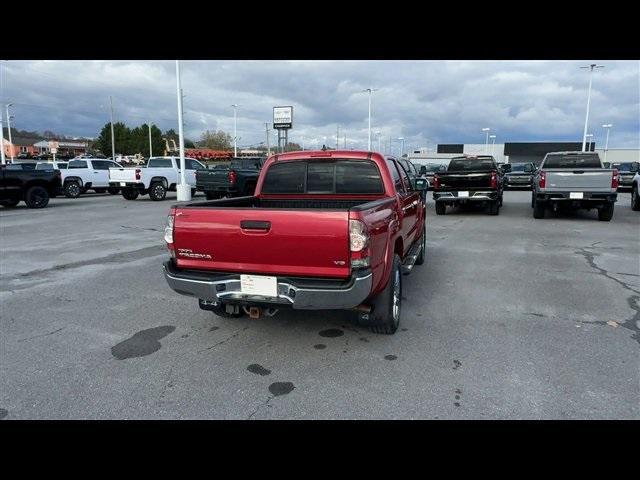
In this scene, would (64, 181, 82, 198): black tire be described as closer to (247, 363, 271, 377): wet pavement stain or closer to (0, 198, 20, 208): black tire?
(0, 198, 20, 208): black tire

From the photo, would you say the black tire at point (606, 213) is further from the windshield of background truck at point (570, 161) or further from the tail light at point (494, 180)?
the tail light at point (494, 180)

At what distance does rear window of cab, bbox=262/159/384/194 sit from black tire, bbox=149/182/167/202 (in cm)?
1695

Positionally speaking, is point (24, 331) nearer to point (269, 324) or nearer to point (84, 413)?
point (84, 413)

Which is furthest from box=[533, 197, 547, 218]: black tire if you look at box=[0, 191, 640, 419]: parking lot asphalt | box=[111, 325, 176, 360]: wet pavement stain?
box=[111, 325, 176, 360]: wet pavement stain

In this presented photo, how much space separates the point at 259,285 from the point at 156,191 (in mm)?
18878

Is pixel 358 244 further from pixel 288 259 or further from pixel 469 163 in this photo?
pixel 469 163

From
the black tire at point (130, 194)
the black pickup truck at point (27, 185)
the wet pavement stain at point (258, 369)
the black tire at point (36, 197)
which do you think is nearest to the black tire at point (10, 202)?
the black pickup truck at point (27, 185)

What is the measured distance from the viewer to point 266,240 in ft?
11.4

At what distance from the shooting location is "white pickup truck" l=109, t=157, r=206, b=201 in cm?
1962
